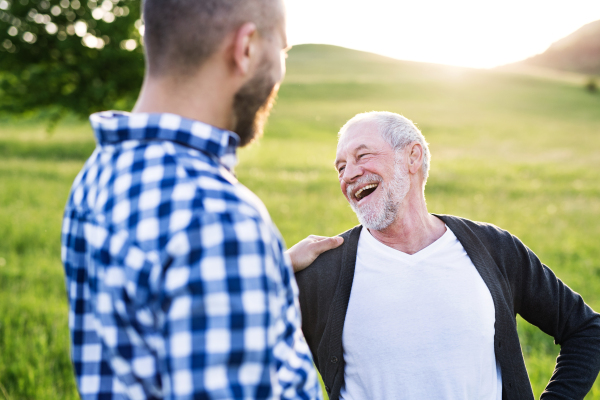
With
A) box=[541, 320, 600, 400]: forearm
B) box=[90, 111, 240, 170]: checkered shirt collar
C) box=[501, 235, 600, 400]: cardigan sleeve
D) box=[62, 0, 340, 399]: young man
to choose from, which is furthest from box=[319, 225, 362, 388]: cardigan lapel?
box=[90, 111, 240, 170]: checkered shirt collar

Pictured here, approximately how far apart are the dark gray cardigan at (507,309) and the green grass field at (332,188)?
142 centimetres

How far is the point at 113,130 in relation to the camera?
3.61ft

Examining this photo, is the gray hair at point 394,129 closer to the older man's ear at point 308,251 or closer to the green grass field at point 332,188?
the older man's ear at point 308,251

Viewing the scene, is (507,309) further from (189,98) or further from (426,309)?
(189,98)

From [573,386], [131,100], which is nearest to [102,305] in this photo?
[573,386]

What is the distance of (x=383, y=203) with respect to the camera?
8.91ft

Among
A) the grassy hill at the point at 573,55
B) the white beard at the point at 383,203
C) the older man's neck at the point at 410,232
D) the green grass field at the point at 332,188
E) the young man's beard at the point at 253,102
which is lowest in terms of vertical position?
the green grass field at the point at 332,188

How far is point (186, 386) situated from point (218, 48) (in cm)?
72

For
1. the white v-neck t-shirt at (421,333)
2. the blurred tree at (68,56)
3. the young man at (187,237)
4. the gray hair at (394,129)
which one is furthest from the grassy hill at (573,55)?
the young man at (187,237)

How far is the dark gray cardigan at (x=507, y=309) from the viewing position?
2410mm

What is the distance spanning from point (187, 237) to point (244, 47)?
46 cm

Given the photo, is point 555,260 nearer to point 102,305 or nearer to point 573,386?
point 573,386

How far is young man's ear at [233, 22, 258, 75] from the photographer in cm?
112

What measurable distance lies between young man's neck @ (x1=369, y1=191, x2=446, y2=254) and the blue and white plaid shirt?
5.32ft
